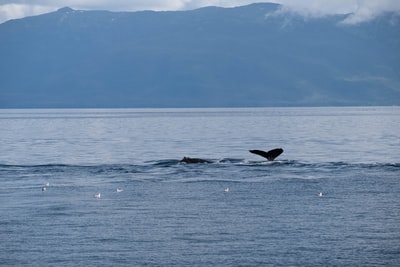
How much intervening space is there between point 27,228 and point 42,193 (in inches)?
444

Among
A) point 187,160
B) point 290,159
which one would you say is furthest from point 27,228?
point 290,159

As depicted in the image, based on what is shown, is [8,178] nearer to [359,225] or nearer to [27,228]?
[27,228]

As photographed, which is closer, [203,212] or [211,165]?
[203,212]

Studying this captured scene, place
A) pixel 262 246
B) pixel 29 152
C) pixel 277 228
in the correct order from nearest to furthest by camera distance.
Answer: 1. pixel 262 246
2. pixel 277 228
3. pixel 29 152

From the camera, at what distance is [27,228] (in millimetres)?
30812

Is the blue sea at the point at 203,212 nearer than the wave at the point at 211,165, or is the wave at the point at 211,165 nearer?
the blue sea at the point at 203,212

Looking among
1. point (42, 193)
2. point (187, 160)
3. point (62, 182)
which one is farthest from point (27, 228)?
point (187, 160)

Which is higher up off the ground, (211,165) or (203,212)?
(211,165)

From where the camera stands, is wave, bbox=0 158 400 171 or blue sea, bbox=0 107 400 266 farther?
wave, bbox=0 158 400 171

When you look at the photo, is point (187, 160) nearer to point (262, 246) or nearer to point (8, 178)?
point (8, 178)

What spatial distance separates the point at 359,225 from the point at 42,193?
1753 centimetres

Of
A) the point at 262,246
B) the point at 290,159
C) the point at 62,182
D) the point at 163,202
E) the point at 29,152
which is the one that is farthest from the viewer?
the point at 29,152

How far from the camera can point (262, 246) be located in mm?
26844

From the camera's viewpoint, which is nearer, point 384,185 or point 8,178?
point 384,185
